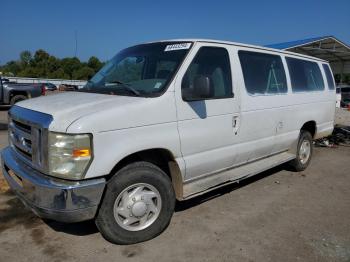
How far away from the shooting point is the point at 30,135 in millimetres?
3469

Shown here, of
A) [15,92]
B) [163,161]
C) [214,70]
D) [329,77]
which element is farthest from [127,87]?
[15,92]

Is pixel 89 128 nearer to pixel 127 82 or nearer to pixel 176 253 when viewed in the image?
pixel 127 82

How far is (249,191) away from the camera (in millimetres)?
5531

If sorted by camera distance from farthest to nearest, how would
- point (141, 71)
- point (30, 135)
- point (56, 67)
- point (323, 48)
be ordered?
1. point (56, 67)
2. point (323, 48)
3. point (141, 71)
4. point (30, 135)

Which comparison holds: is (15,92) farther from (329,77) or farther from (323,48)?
(323,48)

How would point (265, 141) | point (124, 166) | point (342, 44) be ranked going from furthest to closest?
point (342, 44) < point (265, 141) < point (124, 166)

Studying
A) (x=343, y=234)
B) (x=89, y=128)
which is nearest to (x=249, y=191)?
(x=343, y=234)

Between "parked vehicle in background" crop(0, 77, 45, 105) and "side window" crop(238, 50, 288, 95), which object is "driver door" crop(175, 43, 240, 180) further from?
"parked vehicle in background" crop(0, 77, 45, 105)

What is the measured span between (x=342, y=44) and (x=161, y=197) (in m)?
17.6

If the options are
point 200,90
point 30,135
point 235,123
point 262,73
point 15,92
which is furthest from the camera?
point 15,92

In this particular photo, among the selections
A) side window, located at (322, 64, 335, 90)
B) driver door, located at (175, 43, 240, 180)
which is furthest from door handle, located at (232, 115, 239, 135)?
side window, located at (322, 64, 335, 90)

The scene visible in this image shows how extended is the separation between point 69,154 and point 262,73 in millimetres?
3204

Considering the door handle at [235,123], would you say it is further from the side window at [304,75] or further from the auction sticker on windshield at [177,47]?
the side window at [304,75]

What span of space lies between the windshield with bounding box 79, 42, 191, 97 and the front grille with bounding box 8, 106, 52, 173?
0.91 metres
